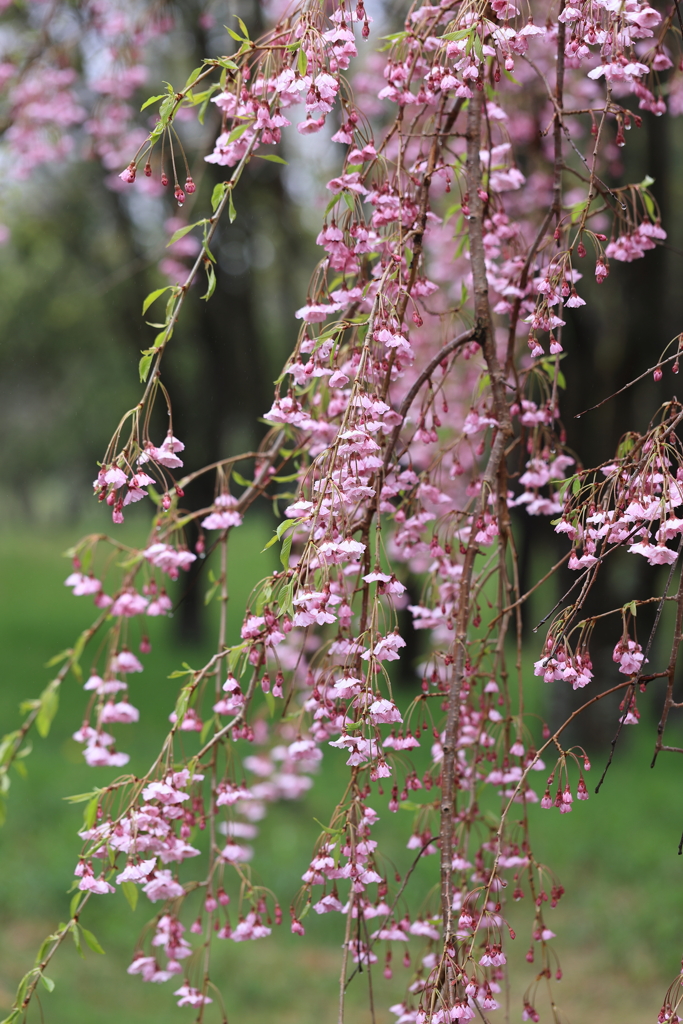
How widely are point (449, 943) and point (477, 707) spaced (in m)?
0.95

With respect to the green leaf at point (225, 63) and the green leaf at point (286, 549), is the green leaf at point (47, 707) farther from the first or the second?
the green leaf at point (225, 63)

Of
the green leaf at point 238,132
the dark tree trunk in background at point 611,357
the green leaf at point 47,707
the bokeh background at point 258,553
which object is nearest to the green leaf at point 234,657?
the bokeh background at point 258,553

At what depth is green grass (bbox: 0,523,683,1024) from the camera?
455 cm

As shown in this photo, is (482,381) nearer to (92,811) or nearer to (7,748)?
(92,811)

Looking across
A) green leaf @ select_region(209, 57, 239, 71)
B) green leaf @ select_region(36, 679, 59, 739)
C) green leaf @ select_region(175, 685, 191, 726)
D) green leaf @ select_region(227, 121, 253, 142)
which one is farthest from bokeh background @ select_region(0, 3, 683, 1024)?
green leaf @ select_region(209, 57, 239, 71)

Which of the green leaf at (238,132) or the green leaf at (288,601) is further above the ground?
the green leaf at (238,132)

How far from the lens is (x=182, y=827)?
1901mm

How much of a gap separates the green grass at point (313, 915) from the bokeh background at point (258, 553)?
1cm

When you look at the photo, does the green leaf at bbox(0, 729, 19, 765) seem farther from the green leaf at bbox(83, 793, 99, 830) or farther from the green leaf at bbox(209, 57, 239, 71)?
the green leaf at bbox(209, 57, 239, 71)

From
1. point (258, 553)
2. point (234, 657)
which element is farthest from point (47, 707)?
point (258, 553)

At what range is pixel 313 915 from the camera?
5770 millimetres

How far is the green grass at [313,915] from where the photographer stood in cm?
455

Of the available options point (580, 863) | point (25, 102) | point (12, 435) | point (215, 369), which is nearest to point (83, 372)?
point (12, 435)

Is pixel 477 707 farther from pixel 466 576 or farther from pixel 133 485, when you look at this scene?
pixel 133 485
